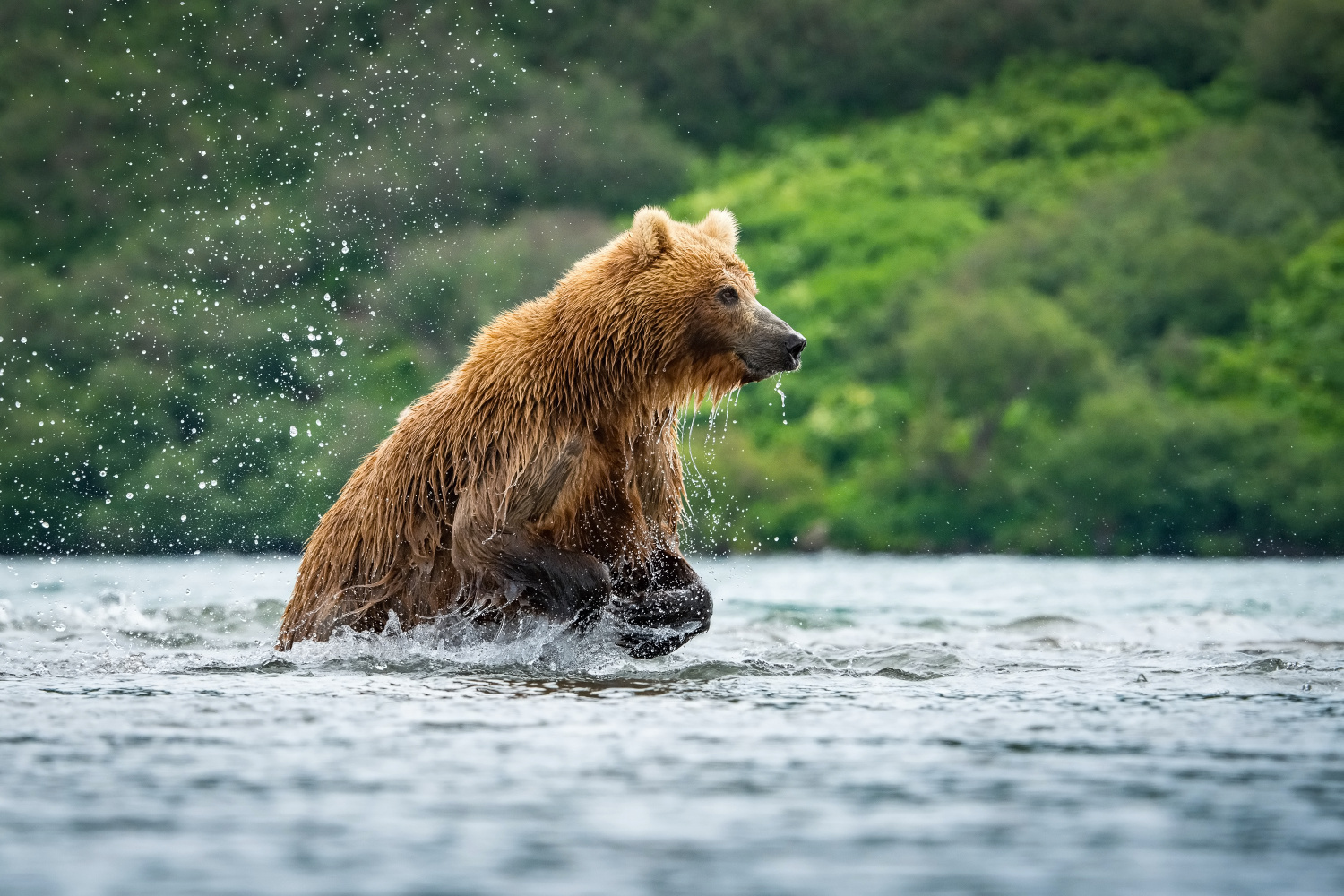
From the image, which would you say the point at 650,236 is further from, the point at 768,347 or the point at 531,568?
the point at 531,568

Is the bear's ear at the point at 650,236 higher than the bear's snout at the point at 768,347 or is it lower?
higher

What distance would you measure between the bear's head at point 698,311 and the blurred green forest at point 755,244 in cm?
1929

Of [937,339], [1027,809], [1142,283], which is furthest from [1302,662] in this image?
[1142,283]

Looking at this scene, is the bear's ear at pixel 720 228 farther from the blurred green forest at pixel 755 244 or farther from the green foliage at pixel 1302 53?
the green foliage at pixel 1302 53

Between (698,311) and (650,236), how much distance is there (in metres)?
0.37

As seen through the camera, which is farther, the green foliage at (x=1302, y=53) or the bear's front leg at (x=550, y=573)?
the green foliage at (x=1302, y=53)

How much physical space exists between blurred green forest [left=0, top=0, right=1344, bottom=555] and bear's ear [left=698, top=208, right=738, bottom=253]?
18856mm

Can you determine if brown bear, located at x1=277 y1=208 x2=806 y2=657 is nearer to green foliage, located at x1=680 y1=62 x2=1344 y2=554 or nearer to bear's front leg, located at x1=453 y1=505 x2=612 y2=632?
bear's front leg, located at x1=453 y1=505 x2=612 y2=632

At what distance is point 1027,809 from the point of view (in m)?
4.26

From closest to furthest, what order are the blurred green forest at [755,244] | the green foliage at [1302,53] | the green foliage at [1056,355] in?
the blurred green forest at [755,244] < the green foliage at [1056,355] < the green foliage at [1302,53]

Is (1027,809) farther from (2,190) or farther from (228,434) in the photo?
(2,190)

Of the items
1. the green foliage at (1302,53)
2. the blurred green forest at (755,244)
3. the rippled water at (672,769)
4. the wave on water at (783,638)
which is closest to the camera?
the rippled water at (672,769)

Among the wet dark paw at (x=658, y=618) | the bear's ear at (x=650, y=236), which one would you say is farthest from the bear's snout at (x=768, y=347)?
the wet dark paw at (x=658, y=618)

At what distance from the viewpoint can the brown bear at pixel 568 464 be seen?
693 centimetres
